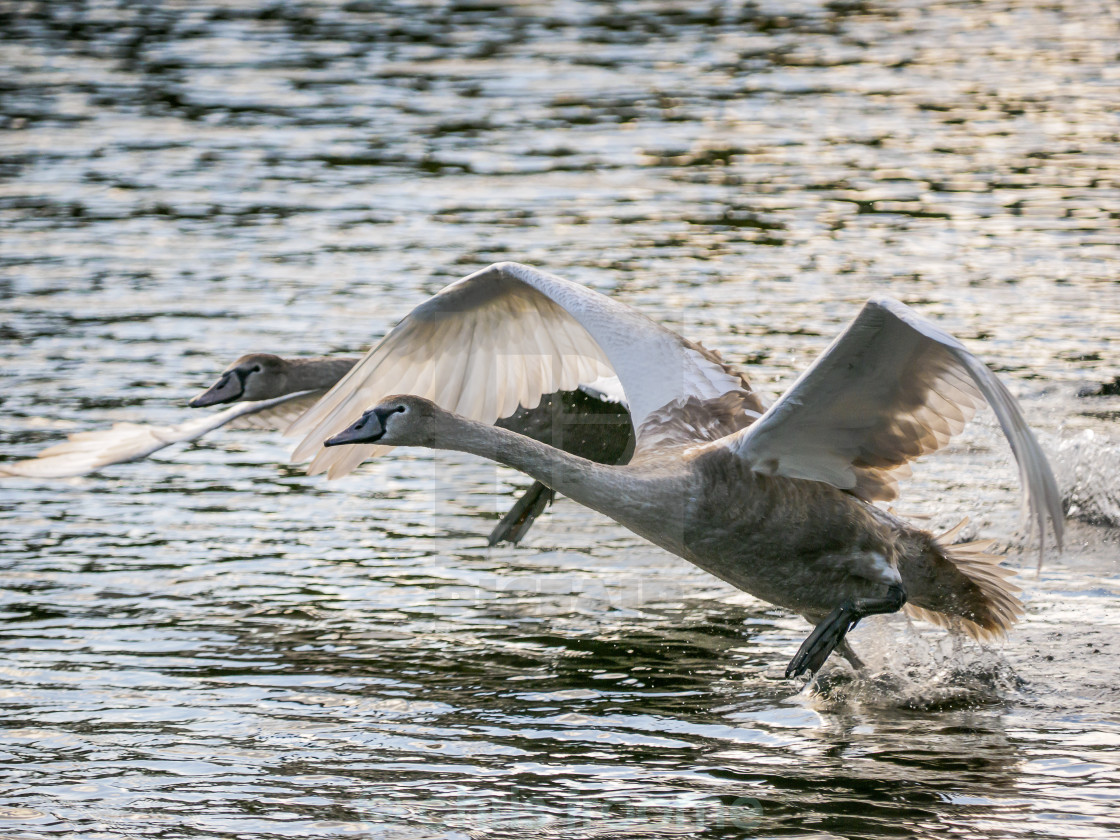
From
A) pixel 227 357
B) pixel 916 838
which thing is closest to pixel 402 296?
pixel 227 357

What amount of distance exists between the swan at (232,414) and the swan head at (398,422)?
2154mm

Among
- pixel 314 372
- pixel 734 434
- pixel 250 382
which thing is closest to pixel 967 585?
pixel 734 434

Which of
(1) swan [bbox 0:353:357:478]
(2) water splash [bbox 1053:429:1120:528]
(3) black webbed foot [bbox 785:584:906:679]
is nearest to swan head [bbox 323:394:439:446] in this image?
(3) black webbed foot [bbox 785:584:906:679]

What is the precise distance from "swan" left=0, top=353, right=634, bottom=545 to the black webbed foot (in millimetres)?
1939

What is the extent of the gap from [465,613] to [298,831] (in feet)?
8.48

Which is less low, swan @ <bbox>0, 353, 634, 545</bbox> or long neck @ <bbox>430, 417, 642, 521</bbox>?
long neck @ <bbox>430, 417, 642, 521</bbox>

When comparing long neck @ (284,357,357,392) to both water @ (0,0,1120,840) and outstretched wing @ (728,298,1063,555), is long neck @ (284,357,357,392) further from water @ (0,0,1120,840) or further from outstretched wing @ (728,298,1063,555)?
outstretched wing @ (728,298,1063,555)

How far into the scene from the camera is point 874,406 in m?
6.42

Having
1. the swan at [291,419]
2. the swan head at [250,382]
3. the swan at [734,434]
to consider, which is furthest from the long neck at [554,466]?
the swan head at [250,382]

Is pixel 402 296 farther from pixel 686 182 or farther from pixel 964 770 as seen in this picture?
pixel 964 770

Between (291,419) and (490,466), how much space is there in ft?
5.05

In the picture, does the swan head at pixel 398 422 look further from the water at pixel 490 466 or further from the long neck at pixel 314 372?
the long neck at pixel 314 372

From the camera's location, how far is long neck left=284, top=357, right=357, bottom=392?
913 centimetres

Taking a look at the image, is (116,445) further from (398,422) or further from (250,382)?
(398,422)
